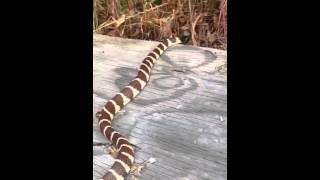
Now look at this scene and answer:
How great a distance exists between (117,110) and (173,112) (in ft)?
1.15

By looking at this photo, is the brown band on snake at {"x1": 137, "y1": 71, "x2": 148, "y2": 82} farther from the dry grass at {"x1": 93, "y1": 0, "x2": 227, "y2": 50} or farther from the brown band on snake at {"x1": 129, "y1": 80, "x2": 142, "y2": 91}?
the dry grass at {"x1": 93, "y1": 0, "x2": 227, "y2": 50}

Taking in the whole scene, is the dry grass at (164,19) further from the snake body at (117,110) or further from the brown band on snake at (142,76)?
the brown band on snake at (142,76)

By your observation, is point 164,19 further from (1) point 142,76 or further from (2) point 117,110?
(2) point 117,110

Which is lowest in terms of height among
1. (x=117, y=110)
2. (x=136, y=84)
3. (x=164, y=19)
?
(x=117, y=110)

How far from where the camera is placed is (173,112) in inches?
96.5

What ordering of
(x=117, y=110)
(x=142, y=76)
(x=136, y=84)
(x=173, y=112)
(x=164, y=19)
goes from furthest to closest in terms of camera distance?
(x=164, y=19) → (x=142, y=76) → (x=136, y=84) → (x=117, y=110) → (x=173, y=112)

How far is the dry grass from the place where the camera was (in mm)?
4820

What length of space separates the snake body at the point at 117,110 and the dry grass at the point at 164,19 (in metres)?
1.35

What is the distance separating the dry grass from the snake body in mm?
1346

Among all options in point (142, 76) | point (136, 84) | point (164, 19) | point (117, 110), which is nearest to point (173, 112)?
point (117, 110)
